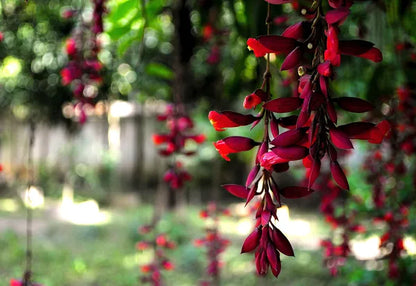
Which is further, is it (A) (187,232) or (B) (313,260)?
(A) (187,232)

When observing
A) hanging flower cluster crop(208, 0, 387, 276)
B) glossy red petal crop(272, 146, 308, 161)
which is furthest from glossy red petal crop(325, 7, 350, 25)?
glossy red petal crop(272, 146, 308, 161)

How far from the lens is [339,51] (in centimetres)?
40

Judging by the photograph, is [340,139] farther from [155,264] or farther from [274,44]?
[155,264]

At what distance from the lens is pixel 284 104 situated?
422 mm

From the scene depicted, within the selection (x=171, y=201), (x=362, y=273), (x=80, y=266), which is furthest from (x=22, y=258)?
(x=362, y=273)

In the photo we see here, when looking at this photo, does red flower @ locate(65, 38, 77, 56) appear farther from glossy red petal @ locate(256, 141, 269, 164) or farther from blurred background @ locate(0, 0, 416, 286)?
glossy red petal @ locate(256, 141, 269, 164)

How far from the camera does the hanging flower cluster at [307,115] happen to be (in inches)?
15.4

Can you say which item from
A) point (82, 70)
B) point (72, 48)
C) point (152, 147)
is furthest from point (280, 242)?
point (152, 147)

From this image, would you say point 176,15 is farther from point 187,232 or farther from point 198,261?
point 187,232

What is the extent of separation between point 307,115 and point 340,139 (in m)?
0.04

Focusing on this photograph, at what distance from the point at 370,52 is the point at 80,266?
4155 mm

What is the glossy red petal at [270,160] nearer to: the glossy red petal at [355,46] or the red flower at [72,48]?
the glossy red petal at [355,46]

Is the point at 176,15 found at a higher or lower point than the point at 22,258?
higher

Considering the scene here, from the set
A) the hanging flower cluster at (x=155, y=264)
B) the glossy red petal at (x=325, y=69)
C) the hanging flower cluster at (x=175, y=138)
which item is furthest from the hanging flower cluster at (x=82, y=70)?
the glossy red petal at (x=325, y=69)
